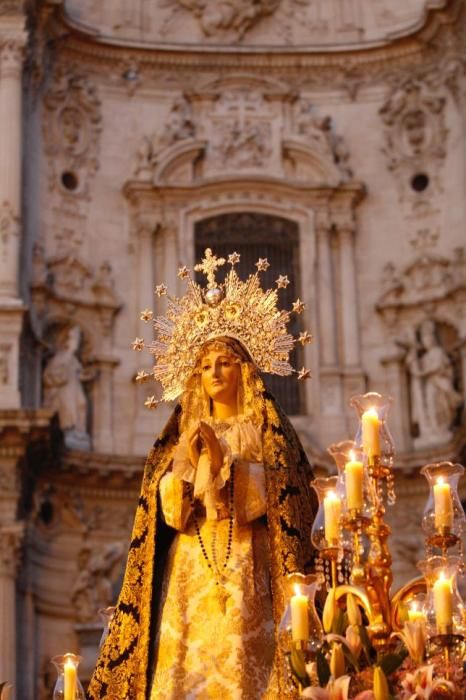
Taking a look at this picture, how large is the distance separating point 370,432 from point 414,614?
0.82 m

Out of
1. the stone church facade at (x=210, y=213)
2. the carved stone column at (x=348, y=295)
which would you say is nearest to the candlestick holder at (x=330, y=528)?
the stone church facade at (x=210, y=213)

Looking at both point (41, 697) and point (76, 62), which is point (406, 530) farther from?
point (76, 62)

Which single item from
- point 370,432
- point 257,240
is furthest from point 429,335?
point 370,432

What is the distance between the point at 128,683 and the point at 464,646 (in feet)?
5.59

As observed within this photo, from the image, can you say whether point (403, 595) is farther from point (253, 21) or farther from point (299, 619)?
point (253, 21)

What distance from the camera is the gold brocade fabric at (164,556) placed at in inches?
301

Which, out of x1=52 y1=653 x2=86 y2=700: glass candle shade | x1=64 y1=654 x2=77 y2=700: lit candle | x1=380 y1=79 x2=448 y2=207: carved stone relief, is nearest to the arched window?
x1=380 y1=79 x2=448 y2=207: carved stone relief

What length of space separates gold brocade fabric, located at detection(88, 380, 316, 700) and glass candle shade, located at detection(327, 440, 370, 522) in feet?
1.87

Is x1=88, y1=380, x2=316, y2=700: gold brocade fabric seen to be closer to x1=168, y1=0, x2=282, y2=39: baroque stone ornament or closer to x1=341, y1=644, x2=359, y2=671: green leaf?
x1=341, y1=644, x2=359, y2=671: green leaf

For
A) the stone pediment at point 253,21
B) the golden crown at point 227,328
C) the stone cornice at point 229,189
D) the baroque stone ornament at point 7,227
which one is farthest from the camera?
the stone pediment at point 253,21

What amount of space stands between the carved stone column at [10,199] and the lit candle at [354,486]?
12.2 meters

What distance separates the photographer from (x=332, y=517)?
7098mm

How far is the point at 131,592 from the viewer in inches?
310

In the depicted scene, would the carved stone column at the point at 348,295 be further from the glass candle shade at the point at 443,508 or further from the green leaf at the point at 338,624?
the green leaf at the point at 338,624
